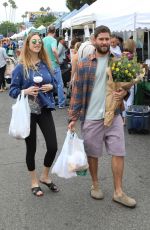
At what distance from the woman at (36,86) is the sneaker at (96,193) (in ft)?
1.87

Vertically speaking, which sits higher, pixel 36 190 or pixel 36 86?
pixel 36 86

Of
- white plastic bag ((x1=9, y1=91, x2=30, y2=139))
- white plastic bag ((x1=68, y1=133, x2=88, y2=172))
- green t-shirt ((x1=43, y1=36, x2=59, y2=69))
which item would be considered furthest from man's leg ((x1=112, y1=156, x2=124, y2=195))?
green t-shirt ((x1=43, y1=36, x2=59, y2=69))

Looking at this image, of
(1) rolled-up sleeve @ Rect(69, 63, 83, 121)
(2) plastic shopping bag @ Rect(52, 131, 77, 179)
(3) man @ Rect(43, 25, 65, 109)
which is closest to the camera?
(1) rolled-up sleeve @ Rect(69, 63, 83, 121)

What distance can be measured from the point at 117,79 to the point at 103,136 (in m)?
0.63

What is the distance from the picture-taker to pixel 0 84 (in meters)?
15.1

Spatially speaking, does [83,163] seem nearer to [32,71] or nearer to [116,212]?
[116,212]

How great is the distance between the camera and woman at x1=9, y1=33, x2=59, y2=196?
4.46 metres

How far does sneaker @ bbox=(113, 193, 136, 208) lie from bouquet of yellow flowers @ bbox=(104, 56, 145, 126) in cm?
78

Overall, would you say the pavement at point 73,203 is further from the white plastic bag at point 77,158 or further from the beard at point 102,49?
the beard at point 102,49

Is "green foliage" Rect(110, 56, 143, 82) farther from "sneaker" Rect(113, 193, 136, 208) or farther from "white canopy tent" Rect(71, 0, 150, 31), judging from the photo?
"white canopy tent" Rect(71, 0, 150, 31)

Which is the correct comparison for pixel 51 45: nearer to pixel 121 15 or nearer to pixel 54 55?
pixel 54 55

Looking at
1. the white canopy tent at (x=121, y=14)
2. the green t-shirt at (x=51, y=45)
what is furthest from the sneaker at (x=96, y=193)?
the green t-shirt at (x=51, y=45)

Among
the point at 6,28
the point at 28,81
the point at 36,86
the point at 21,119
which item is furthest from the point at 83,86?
the point at 6,28

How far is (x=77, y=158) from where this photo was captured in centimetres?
425
